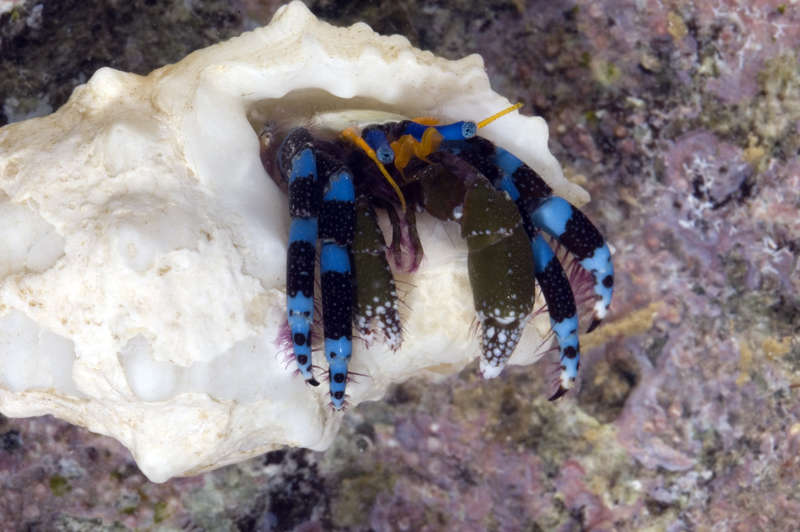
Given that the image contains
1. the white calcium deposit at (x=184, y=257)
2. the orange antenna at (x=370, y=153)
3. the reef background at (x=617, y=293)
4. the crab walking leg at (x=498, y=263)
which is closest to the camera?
the white calcium deposit at (x=184, y=257)

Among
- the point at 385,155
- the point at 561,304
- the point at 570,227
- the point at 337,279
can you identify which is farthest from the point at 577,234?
the point at 337,279

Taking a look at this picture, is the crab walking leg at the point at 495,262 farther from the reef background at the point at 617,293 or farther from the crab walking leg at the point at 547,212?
the reef background at the point at 617,293

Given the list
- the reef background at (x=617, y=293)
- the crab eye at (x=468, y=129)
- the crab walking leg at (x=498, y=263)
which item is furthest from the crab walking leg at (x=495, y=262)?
the reef background at (x=617, y=293)

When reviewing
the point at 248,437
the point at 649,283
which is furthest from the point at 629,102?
the point at 248,437

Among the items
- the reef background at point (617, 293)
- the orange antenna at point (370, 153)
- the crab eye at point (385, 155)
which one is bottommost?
the reef background at point (617, 293)

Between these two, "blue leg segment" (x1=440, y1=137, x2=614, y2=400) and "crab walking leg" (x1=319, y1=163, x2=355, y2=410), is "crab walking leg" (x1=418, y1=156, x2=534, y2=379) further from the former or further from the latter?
"crab walking leg" (x1=319, y1=163, x2=355, y2=410)

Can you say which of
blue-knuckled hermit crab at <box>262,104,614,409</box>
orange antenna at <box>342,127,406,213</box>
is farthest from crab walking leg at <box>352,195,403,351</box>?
orange antenna at <box>342,127,406,213</box>
